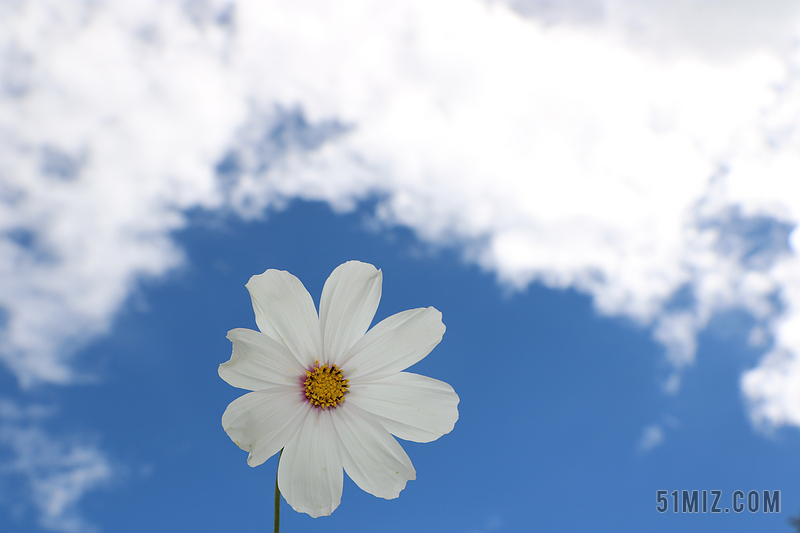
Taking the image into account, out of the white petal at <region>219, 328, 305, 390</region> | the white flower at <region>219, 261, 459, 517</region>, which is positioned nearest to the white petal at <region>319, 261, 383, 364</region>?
the white flower at <region>219, 261, 459, 517</region>

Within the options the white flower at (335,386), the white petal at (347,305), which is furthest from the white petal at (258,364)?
the white petal at (347,305)

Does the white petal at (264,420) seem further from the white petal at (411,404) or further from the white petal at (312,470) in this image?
the white petal at (411,404)

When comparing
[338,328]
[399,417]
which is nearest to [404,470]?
[399,417]

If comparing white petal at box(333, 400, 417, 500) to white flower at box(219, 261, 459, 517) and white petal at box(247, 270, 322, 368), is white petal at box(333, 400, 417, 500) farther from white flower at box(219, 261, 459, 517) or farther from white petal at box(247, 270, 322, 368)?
white petal at box(247, 270, 322, 368)

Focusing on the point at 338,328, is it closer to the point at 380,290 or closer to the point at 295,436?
the point at 380,290

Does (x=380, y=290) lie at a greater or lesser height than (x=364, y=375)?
greater

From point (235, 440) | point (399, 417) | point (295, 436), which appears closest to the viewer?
point (235, 440)

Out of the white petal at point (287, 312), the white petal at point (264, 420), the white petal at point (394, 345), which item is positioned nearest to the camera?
the white petal at point (264, 420)

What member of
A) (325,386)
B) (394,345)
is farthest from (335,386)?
(394,345)
